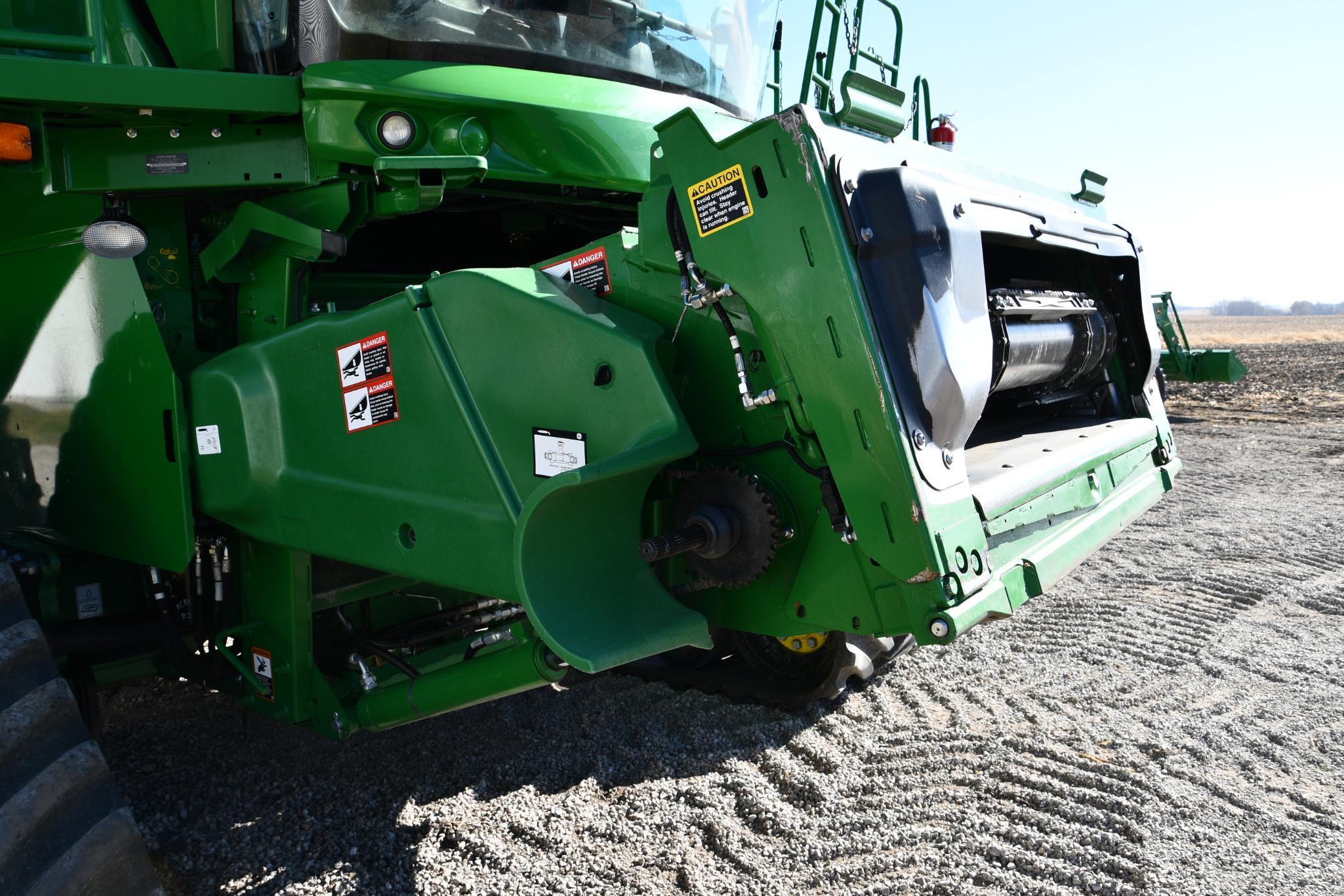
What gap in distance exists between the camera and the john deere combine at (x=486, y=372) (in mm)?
1971

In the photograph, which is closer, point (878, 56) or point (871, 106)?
point (871, 106)

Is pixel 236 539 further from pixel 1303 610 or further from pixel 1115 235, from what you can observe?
pixel 1303 610

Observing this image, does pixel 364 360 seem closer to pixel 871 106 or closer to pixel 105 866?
pixel 105 866

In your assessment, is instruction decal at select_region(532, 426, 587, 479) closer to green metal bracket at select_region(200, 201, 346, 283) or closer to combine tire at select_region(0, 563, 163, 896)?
green metal bracket at select_region(200, 201, 346, 283)

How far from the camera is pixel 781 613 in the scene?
2.21 metres

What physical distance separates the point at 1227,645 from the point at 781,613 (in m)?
2.65

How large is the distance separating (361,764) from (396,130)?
1.91 metres

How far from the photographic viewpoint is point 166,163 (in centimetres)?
255

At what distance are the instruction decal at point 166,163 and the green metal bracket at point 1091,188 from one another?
2.74m

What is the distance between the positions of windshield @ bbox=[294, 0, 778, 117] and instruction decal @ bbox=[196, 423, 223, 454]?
0.97 metres

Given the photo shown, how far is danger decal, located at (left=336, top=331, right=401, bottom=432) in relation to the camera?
2346 millimetres

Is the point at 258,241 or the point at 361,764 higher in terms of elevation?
the point at 258,241

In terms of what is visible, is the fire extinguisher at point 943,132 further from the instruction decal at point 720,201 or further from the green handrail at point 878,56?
the instruction decal at point 720,201

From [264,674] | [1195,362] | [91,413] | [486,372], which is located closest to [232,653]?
[264,674]
